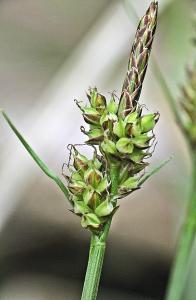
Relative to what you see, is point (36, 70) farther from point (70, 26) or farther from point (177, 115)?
point (177, 115)

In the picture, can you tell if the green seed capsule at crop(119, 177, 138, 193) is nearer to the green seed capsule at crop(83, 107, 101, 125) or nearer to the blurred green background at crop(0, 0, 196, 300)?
the green seed capsule at crop(83, 107, 101, 125)

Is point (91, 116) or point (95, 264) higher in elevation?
point (91, 116)

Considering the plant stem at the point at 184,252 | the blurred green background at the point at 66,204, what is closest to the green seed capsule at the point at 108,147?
the plant stem at the point at 184,252

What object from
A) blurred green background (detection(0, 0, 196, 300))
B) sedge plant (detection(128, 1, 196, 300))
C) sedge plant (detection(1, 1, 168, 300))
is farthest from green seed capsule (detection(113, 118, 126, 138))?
blurred green background (detection(0, 0, 196, 300))

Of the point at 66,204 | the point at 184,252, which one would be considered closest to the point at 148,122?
the point at 184,252

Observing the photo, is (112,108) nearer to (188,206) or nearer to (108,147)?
(108,147)

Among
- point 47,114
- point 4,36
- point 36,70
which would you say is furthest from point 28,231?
point 4,36

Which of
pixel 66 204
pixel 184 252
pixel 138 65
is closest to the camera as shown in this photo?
pixel 138 65
